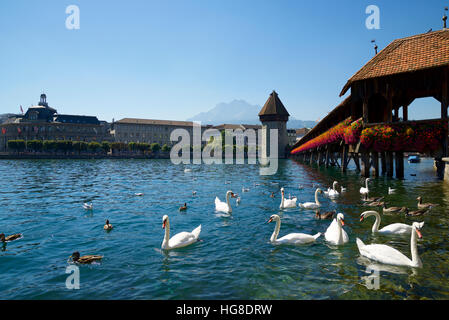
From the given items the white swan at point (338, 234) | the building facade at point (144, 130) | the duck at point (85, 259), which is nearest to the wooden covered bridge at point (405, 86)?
the white swan at point (338, 234)

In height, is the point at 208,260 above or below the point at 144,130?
below

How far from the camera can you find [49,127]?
366 feet

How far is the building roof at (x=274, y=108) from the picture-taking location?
293 feet

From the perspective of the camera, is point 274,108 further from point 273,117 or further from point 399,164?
point 399,164

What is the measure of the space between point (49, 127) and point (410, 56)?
119 metres

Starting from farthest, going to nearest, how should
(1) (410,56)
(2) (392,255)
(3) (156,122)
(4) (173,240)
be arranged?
(3) (156,122) → (1) (410,56) → (4) (173,240) → (2) (392,255)

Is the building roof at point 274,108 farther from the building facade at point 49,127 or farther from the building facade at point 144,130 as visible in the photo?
the building facade at point 49,127

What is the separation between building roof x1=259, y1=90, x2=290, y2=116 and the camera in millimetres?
89188

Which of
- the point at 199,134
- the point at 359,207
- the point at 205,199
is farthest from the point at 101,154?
the point at 359,207

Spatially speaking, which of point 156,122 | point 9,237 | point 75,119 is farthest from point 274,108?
point 9,237

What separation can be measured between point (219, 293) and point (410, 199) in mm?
13678

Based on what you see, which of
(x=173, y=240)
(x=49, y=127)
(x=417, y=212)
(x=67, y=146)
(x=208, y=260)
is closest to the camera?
(x=208, y=260)
